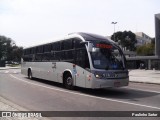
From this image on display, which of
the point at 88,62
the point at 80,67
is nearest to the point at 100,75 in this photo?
the point at 88,62

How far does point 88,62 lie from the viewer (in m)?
12.8

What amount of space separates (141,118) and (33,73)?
48.1ft

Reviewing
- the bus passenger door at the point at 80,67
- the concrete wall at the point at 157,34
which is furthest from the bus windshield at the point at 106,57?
the concrete wall at the point at 157,34

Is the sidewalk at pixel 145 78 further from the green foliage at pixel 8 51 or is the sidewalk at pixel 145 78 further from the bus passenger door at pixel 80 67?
the green foliage at pixel 8 51

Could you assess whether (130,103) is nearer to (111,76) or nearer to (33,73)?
(111,76)

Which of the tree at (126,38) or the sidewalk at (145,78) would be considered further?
the tree at (126,38)

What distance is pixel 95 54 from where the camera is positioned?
12773 millimetres

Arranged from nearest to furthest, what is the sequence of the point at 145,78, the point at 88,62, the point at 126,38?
the point at 88,62
the point at 145,78
the point at 126,38

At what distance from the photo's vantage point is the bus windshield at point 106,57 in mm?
12641

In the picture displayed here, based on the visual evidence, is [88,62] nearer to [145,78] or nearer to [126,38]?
[145,78]

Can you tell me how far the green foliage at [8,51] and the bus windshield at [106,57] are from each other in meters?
119

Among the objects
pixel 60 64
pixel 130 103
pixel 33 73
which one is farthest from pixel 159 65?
pixel 130 103

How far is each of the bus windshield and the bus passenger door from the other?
0.80 meters

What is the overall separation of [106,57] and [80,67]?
4.96 feet
